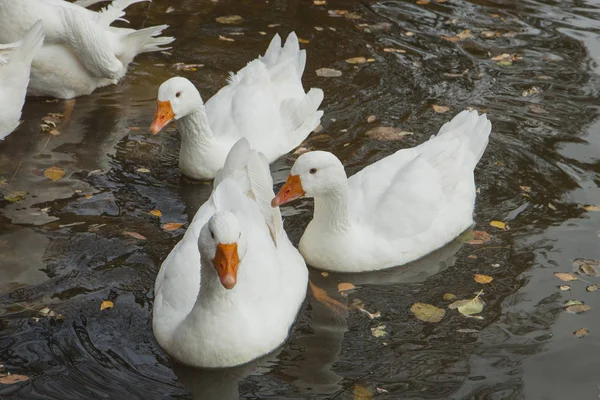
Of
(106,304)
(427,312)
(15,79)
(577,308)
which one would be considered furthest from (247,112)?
(577,308)

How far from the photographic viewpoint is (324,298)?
6832 millimetres

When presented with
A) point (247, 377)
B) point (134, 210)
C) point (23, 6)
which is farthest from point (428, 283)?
point (23, 6)

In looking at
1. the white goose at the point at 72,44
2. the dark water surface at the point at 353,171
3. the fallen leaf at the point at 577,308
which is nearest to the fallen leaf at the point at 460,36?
Result: the dark water surface at the point at 353,171

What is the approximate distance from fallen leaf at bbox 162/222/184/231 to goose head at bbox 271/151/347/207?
113cm

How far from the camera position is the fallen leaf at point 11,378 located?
225 inches

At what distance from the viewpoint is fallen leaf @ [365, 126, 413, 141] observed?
920cm

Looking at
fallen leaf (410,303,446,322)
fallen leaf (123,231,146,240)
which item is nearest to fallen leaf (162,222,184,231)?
fallen leaf (123,231,146,240)

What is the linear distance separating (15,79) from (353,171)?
3225 mm

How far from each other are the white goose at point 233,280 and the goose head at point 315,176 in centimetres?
26

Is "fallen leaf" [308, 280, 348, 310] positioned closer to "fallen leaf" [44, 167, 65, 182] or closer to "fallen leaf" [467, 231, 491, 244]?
"fallen leaf" [467, 231, 491, 244]

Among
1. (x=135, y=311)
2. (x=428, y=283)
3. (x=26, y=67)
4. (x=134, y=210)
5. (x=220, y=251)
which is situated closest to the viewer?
(x=220, y=251)

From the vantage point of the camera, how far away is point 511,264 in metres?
7.26

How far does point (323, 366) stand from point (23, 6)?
5.34 meters

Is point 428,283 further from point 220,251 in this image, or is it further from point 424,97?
point 424,97
